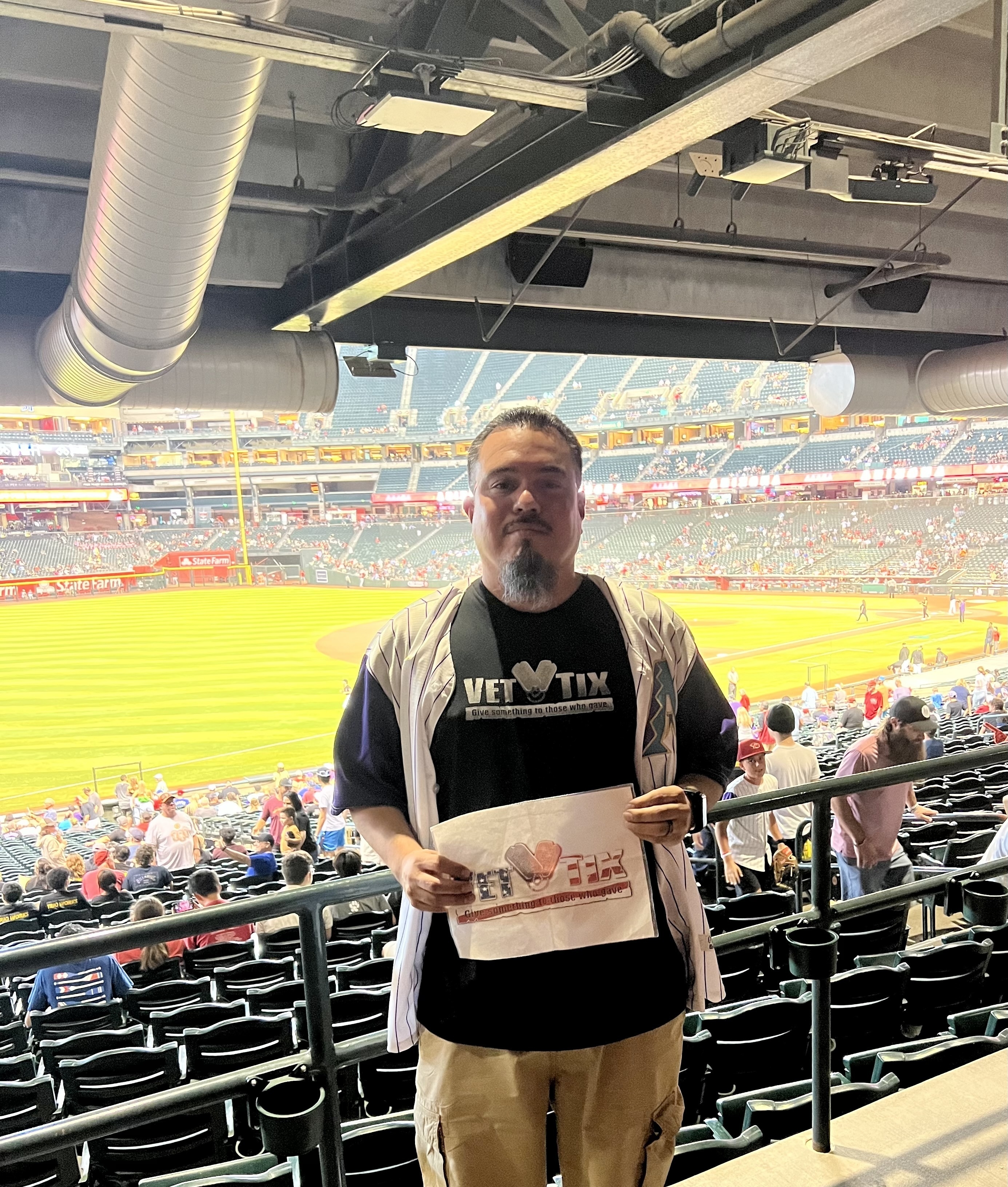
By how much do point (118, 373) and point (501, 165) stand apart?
2.32m

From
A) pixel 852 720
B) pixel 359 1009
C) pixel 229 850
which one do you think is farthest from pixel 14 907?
pixel 852 720

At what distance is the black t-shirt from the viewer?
130 centimetres

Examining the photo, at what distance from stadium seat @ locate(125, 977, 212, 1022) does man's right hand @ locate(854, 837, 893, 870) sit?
10.2 ft

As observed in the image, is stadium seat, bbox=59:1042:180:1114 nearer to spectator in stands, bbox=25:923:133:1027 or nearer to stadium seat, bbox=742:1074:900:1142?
spectator in stands, bbox=25:923:133:1027

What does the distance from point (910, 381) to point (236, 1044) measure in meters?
7.76

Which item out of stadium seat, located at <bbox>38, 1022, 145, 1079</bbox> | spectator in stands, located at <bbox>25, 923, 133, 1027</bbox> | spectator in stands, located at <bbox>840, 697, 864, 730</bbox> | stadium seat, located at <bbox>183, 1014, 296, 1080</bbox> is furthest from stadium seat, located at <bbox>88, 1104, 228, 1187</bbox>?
spectator in stands, located at <bbox>840, 697, 864, 730</bbox>

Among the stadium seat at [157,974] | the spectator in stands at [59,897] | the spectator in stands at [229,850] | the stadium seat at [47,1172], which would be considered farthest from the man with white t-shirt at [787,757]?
the spectator in stands at [229,850]

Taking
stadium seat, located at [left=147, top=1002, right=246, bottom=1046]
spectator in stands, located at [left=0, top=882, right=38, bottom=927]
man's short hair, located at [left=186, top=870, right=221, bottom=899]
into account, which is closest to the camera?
stadium seat, located at [left=147, top=1002, right=246, bottom=1046]

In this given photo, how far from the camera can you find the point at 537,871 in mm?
1291

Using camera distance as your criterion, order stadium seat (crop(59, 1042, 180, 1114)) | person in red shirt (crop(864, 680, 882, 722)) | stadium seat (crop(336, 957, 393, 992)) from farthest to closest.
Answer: person in red shirt (crop(864, 680, 882, 722)) < stadium seat (crop(336, 957, 393, 992)) < stadium seat (crop(59, 1042, 180, 1114))

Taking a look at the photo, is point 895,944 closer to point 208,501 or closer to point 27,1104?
point 27,1104

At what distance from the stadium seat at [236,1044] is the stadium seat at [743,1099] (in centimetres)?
176

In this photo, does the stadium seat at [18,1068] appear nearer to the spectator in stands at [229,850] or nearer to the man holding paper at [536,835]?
the man holding paper at [536,835]

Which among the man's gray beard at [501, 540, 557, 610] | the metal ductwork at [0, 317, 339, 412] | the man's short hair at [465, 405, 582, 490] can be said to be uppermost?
the metal ductwork at [0, 317, 339, 412]
